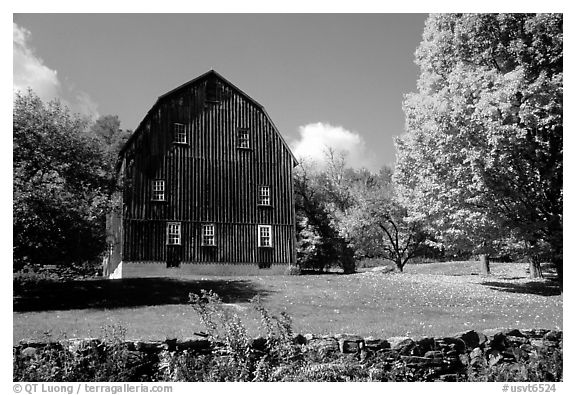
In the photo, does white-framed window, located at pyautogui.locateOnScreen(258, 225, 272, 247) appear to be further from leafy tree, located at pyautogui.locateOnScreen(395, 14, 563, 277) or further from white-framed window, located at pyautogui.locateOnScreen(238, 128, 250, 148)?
leafy tree, located at pyautogui.locateOnScreen(395, 14, 563, 277)

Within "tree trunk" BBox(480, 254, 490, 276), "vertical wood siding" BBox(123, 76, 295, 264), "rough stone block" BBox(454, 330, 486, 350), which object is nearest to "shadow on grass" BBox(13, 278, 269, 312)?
"vertical wood siding" BBox(123, 76, 295, 264)

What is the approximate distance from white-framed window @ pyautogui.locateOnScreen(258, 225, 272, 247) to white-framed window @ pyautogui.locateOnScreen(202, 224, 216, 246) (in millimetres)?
1589

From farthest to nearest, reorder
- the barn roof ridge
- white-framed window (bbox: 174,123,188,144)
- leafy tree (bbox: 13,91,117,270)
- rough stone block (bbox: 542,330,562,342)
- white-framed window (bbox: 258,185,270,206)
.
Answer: white-framed window (bbox: 258,185,270,206), white-framed window (bbox: 174,123,188,144), the barn roof ridge, leafy tree (bbox: 13,91,117,270), rough stone block (bbox: 542,330,562,342)

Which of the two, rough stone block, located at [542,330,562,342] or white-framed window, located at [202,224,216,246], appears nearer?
rough stone block, located at [542,330,562,342]

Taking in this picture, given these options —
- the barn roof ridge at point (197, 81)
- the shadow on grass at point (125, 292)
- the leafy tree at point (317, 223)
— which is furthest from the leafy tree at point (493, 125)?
the shadow on grass at point (125, 292)

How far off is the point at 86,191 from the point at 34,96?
8.64 ft

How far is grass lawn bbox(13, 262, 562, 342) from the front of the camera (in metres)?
9.25

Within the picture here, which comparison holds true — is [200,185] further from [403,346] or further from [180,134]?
[403,346]

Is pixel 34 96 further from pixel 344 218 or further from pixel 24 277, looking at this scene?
pixel 344 218

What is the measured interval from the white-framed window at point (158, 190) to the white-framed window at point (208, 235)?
1.36m

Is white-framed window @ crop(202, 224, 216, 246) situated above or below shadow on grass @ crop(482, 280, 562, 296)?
above

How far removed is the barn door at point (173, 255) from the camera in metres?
12.8

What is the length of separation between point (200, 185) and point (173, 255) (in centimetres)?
195

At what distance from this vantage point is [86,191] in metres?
12.3
